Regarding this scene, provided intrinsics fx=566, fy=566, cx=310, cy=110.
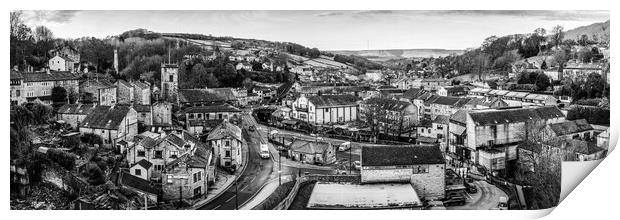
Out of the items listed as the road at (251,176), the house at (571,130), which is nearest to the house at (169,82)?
the road at (251,176)

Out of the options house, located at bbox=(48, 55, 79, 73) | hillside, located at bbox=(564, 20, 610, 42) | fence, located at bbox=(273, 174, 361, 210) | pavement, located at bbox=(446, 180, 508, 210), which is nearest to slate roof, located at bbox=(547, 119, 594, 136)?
hillside, located at bbox=(564, 20, 610, 42)

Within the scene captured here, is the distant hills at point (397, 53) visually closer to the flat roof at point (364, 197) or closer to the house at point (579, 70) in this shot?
the house at point (579, 70)

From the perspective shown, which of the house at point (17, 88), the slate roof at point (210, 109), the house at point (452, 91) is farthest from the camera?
the house at point (452, 91)

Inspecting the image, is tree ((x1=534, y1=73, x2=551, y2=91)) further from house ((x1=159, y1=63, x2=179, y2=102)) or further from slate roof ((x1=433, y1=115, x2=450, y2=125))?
house ((x1=159, y1=63, x2=179, y2=102))

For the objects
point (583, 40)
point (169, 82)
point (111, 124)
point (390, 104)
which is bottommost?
point (111, 124)

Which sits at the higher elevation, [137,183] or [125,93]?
[125,93]

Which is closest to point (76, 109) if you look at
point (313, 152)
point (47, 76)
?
point (47, 76)

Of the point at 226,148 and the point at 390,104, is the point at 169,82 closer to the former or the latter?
the point at 226,148
